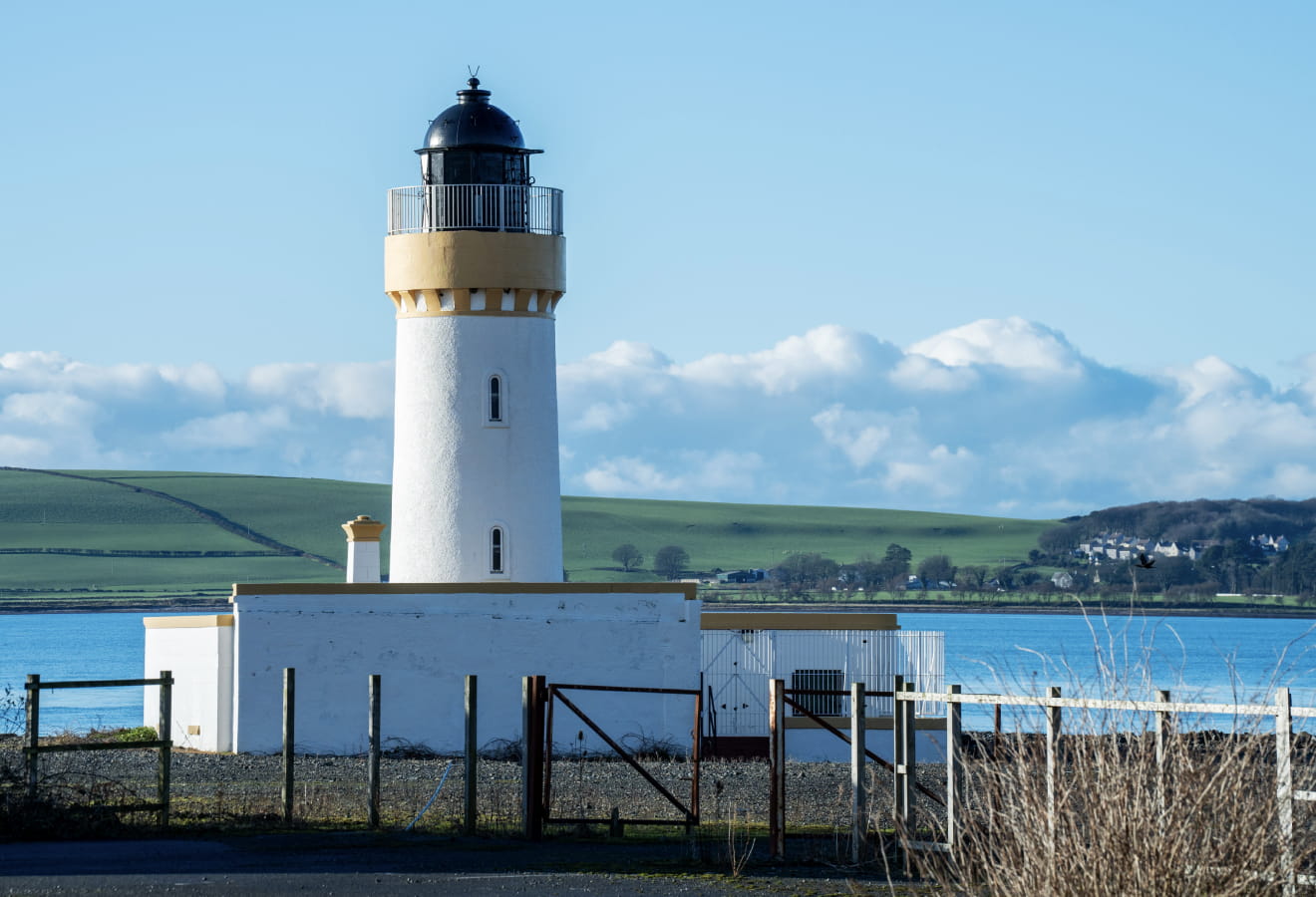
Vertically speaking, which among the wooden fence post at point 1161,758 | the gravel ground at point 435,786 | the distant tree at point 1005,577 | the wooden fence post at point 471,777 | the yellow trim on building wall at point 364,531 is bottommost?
the gravel ground at point 435,786

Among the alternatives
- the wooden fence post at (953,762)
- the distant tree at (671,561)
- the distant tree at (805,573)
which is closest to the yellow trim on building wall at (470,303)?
the wooden fence post at (953,762)

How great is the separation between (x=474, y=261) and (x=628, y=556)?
485ft

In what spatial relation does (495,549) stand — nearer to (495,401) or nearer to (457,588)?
(457,588)

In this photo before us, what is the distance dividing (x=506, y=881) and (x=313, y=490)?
182 meters

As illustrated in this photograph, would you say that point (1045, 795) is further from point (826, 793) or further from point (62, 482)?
point (62, 482)

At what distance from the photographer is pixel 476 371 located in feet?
99.7

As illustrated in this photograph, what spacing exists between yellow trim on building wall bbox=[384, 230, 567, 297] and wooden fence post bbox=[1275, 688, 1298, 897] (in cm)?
1978

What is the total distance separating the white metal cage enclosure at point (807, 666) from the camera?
30.2 metres

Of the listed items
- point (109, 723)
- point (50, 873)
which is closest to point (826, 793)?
point (50, 873)

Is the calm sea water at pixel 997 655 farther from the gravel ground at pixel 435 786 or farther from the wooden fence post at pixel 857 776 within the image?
the gravel ground at pixel 435 786

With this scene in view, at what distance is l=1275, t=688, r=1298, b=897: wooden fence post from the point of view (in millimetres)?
11375

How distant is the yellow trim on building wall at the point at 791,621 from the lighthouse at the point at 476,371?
2.60 meters

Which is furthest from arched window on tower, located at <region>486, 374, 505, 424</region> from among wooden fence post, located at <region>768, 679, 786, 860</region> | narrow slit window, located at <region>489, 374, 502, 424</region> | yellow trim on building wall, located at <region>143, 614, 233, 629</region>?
wooden fence post, located at <region>768, 679, 786, 860</region>

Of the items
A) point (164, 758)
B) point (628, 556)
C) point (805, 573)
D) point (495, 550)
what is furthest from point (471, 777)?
point (628, 556)
